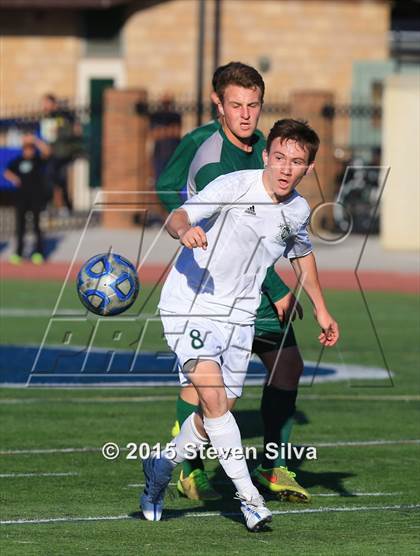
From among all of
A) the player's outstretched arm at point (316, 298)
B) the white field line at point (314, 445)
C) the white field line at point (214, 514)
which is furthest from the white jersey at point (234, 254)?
the white field line at point (314, 445)

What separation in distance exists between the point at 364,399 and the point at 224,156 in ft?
15.5

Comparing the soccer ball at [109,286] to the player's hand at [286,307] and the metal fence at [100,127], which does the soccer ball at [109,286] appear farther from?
the metal fence at [100,127]

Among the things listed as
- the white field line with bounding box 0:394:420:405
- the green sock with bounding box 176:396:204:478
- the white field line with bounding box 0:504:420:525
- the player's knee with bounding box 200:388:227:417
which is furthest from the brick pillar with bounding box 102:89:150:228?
the player's knee with bounding box 200:388:227:417

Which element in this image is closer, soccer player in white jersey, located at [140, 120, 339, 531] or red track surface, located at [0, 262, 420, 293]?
soccer player in white jersey, located at [140, 120, 339, 531]

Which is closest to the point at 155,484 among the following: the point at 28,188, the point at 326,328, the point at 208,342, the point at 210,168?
the point at 208,342

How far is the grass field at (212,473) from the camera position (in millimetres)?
8211

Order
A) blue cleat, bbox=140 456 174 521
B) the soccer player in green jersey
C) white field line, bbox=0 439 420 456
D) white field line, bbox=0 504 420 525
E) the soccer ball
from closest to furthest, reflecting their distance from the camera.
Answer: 1. blue cleat, bbox=140 456 174 521
2. white field line, bbox=0 504 420 525
3. the soccer ball
4. the soccer player in green jersey
5. white field line, bbox=0 439 420 456

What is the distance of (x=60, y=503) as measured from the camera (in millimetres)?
9203

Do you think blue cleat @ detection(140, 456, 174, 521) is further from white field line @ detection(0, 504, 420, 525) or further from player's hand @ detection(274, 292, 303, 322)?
player's hand @ detection(274, 292, 303, 322)

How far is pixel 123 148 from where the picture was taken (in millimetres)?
33469

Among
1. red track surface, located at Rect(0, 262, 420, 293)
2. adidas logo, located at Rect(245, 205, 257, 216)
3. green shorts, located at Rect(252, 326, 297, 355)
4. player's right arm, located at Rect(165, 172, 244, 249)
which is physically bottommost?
red track surface, located at Rect(0, 262, 420, 293)

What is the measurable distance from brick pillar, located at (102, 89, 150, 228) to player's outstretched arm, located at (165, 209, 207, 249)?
24627mm

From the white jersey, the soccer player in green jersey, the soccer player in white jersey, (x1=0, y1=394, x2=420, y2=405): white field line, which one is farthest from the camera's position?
(x1=0, y1=394, x2=420, y2=405): white field line

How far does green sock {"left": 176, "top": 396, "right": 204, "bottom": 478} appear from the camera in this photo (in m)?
9.34
